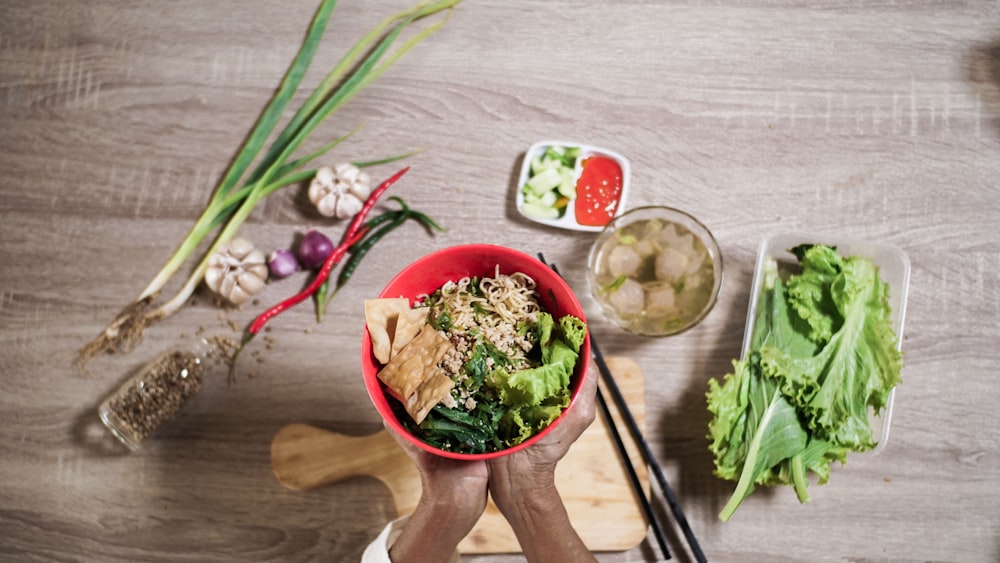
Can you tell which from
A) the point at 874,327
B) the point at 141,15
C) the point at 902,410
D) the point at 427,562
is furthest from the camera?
the point at 141,15

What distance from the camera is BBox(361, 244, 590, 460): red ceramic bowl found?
1432 mm

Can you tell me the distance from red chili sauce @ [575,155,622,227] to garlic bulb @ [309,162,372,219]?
27.4 inches

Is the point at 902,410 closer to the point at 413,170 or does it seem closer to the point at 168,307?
the point at 413,170

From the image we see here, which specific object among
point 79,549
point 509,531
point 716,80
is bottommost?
point 79,549

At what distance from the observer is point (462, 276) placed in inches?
64.2

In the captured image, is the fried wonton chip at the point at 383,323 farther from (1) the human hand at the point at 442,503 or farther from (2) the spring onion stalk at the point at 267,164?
(2) the spring onion stalk at the point at 267,164

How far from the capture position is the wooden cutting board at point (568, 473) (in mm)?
1969

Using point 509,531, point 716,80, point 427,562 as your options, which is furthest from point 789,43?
point 427,562

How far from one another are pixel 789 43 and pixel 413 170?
52.2 inches

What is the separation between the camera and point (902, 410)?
81.7 inches

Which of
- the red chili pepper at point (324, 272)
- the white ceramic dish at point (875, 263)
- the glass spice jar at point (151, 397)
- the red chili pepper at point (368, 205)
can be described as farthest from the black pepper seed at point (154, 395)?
the white ceramic dish at point (875, 263)

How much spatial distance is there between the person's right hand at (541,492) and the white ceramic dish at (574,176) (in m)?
0.59

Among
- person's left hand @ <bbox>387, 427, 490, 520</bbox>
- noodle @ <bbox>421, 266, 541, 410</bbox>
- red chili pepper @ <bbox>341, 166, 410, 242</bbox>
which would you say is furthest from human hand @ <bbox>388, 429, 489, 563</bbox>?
red chili pepper @ <bbox>341, 166, 410, 242</bbox>

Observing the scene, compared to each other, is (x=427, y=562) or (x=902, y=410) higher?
(x=902, y=410)
